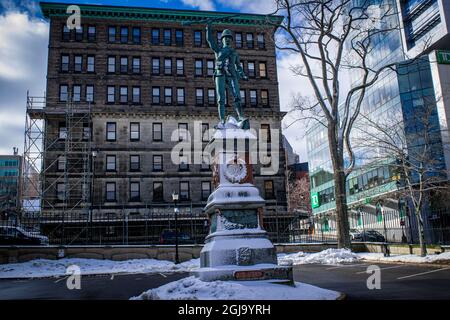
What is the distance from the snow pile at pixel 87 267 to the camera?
19.4m

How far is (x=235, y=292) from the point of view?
719 cm

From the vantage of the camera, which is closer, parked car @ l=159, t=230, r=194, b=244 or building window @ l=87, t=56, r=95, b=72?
parked car @ l=159, t=230, r=194, b=244

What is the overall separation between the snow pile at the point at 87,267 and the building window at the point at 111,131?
68.2 feet

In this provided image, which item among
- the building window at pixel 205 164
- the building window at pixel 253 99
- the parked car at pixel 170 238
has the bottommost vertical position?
the parked car at pixel 170 238

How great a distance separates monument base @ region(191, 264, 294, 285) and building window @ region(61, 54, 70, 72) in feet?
130

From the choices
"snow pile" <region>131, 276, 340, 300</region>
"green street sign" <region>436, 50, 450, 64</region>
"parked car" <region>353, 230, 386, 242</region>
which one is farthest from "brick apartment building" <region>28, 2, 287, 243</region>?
"snow pile" <region>131, 276, 340, 300</region>

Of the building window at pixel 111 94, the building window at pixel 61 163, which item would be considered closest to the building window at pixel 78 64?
the building window at pixel 111 94

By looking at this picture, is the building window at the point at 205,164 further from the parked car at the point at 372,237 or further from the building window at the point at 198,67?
the parked car at the point at 372,237

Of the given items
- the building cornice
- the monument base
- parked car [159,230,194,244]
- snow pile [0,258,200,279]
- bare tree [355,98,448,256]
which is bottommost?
snow pile [0,258,200,279]

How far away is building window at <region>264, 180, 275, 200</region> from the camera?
43531mm

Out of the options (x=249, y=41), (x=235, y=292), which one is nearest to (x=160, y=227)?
(x=249, y=41)

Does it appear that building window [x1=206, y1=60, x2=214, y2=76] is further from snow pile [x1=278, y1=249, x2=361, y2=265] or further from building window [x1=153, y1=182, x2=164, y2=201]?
snow pile [x1=278, y1=249, x2=361, y2=265]

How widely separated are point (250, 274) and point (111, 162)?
35.3 meters

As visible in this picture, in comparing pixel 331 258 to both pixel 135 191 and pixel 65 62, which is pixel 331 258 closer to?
pixel 135 191
